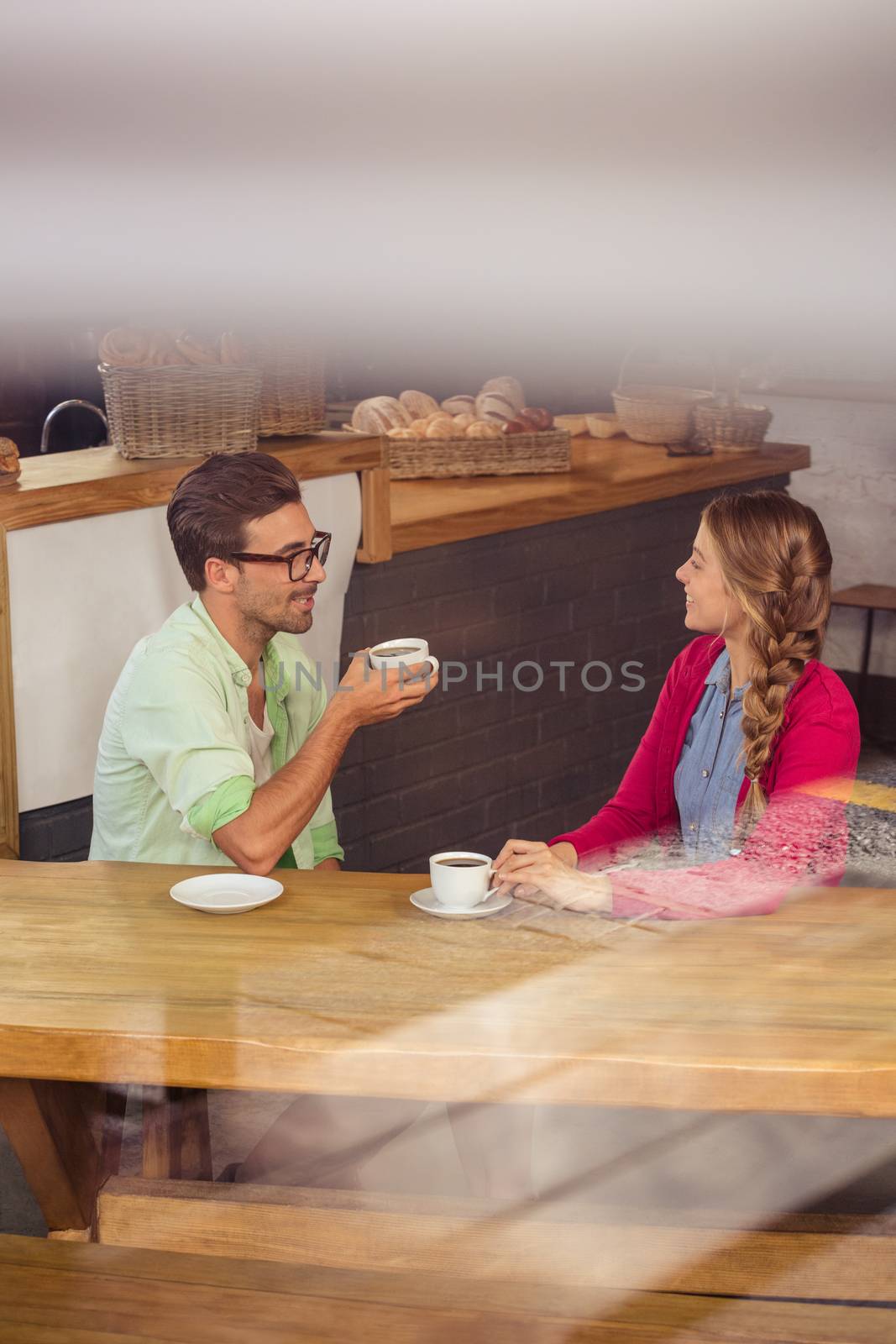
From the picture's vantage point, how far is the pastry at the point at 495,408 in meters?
2.86

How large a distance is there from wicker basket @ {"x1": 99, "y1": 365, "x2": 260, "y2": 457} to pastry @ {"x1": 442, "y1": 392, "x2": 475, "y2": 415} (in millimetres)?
800

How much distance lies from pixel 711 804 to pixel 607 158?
1.63 m

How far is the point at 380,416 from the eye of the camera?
109 inches

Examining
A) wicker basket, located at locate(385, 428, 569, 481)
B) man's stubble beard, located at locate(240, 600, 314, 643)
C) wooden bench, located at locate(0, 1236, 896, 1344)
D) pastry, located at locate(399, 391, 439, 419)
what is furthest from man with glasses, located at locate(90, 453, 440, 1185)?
pastry, located at locate(399, 391, 439, 419)

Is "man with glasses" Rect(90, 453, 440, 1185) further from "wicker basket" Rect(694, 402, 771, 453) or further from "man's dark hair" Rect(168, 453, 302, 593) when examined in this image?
"wicker basket" Rect(694, 402, 771, 453)

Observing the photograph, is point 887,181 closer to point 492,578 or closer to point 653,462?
point 492,578

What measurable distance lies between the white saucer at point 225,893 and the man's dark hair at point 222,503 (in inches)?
18.7

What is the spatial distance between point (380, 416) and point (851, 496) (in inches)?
74.6

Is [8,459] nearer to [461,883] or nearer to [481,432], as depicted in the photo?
[461,883]

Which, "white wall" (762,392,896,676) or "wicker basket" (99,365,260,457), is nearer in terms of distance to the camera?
"wicker basket" (99,365,260,457)

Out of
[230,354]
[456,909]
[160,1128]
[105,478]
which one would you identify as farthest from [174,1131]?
[230,354]

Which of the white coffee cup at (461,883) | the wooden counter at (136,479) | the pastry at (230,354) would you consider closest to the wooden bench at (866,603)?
the wooden counter at (136,479)

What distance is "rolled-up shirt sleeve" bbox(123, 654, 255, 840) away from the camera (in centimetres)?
149

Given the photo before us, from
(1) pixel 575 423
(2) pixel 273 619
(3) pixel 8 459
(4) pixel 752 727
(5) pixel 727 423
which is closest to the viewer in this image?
(4) pixel 752 727
